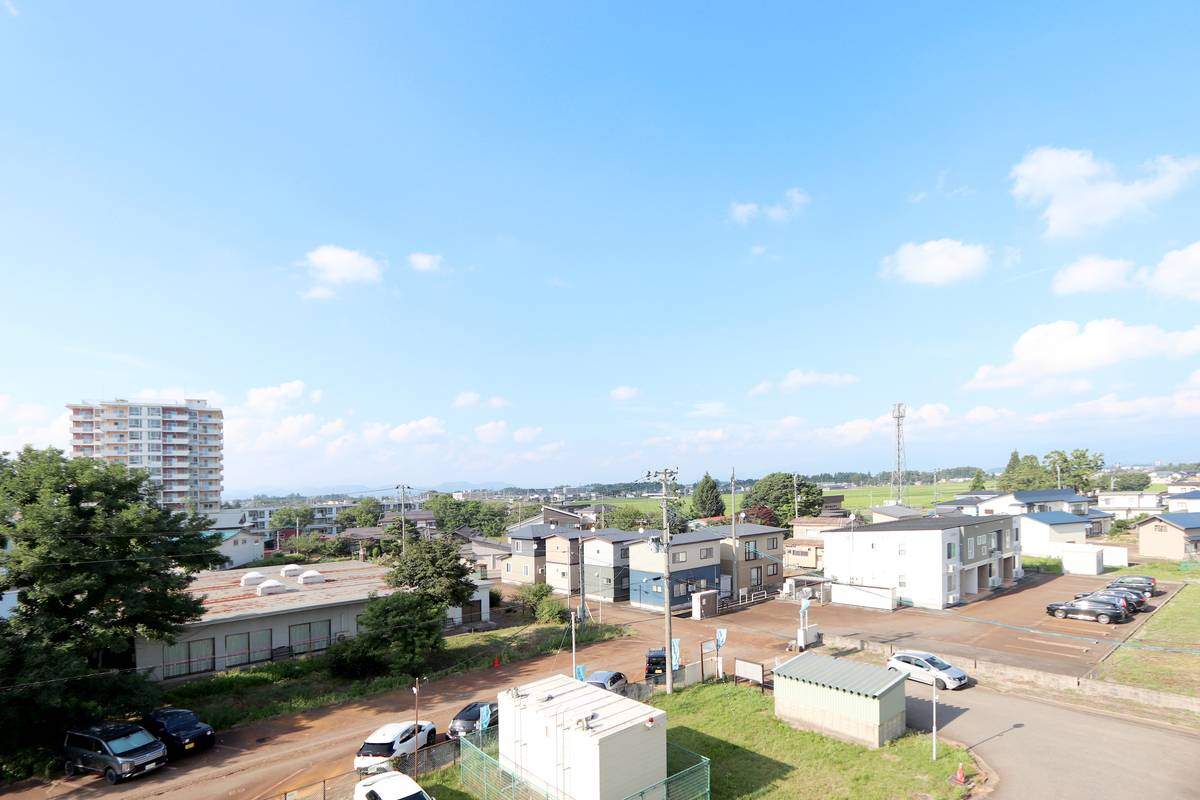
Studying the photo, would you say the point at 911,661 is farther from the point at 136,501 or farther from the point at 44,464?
the point at 44,464

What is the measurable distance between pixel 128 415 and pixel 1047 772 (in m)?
137

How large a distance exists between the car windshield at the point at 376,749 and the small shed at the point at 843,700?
45.0ft

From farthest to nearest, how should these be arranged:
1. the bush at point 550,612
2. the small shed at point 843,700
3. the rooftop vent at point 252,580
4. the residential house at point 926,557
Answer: the residential house at point 926,557 < the bush at point 550,612 < the rooftop vent at point 252,580 < the small shed at point 843,700

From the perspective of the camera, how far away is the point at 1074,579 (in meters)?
48.4

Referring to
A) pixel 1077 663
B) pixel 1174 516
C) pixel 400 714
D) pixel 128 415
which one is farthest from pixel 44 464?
pixel 128 415

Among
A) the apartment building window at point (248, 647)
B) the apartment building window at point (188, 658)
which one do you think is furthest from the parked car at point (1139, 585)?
the apartment building window at point (188, 658)

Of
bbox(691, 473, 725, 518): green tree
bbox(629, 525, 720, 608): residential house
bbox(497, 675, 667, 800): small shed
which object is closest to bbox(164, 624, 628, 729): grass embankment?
bbox(629, 525, 720, 608): residential house

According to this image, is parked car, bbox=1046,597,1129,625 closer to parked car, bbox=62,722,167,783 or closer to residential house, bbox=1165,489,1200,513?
parked car, bbox=62,722,167,783

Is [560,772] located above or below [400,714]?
above

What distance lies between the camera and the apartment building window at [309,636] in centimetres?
3170

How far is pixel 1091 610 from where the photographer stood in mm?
34781

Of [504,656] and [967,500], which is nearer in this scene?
[504,656]

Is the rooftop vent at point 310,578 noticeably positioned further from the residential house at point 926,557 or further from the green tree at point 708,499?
the green tree at point 708,499

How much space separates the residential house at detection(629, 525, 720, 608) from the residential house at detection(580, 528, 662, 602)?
1693 mm
